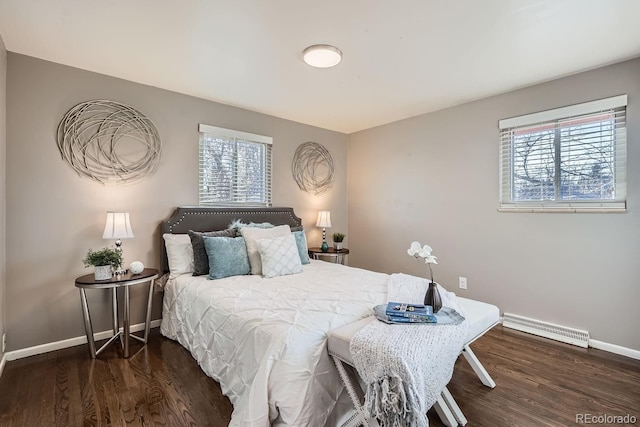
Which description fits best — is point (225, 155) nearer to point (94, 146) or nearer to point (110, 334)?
point (94, 146)

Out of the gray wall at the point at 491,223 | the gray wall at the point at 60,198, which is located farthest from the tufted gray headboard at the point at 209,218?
the gray wall at the point at 491,223

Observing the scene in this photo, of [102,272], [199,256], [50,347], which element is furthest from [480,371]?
[50,347]

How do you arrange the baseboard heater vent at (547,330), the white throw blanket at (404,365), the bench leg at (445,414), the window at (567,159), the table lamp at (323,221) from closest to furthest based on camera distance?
the white throw blanket at (404,365), the bench leg at (445,414), the window at (567,159), the baseboard heater vent at (547,330), the table lamp at (323,221)

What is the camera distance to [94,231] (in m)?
2.81

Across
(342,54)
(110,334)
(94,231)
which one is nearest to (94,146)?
(94,231)

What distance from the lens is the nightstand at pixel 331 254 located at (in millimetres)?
4195

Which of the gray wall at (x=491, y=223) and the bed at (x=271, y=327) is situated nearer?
the bed at (x=271, y=327)

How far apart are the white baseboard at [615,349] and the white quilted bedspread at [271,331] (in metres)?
1.89

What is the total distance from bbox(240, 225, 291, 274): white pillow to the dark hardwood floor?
0.92 meters

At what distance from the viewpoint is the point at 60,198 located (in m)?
2.65

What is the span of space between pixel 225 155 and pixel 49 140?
1.56 meters

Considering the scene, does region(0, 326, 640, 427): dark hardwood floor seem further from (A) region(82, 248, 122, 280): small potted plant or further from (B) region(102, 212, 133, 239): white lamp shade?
(B) region(102, 212, 133, 239): white lamp shade

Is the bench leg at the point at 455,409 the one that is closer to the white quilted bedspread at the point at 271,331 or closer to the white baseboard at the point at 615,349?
the white quilted bedspread at the point at 271,331

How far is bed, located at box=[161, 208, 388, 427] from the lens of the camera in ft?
5.05
